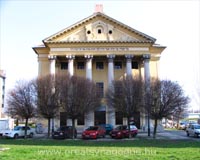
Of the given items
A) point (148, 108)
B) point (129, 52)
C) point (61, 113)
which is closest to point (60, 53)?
point (129, 52)

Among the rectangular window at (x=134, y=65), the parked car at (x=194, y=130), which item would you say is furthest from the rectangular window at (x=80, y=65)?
the parked car at (x=194, y=130)

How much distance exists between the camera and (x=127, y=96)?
37906mm

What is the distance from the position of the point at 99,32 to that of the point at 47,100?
20198 mm

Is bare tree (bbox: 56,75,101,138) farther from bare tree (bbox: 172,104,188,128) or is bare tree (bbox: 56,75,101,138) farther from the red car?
bare tree (bbox: 172,104,188,128)

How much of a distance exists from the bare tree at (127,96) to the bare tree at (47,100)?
7.34 metres

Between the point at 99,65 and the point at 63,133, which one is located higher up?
the point at 99,65

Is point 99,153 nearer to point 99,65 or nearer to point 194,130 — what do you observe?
point 194,130

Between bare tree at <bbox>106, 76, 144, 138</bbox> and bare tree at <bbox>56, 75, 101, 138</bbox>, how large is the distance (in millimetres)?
2468

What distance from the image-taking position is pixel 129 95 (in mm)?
37844

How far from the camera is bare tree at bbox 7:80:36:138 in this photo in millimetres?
36750

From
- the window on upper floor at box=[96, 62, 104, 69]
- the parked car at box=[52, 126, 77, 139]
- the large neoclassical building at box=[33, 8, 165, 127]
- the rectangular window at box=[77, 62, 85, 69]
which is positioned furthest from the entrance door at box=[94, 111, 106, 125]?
the parked car at box=[52, 126, 77, 139]

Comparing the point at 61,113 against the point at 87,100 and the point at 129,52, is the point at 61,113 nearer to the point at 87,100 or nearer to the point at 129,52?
the point at 87,100

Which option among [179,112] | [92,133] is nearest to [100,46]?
[92,133]

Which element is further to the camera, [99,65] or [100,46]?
[99,65]
